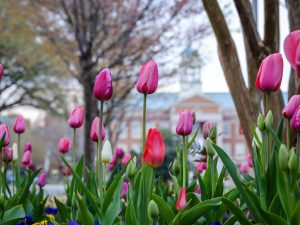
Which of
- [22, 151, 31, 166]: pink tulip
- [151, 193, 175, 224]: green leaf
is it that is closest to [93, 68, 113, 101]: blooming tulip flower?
[151, 193, 175, 224]: green leaf

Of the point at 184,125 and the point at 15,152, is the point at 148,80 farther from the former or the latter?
the point at 15,152

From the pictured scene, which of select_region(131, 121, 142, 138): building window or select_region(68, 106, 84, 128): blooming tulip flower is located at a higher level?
select_region(131, 121, 142, 138): building window

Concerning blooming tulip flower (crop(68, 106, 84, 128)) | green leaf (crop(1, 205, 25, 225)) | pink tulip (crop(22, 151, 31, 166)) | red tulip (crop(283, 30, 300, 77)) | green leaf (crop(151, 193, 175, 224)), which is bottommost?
green leaf (crop(1, 205, 25, 225))

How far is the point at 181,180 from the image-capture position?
2.12 metres

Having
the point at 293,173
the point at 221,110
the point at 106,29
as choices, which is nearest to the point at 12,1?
the point at 106,29

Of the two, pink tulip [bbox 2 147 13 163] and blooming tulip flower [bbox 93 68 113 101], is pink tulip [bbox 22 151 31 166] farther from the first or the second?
blooming tulip flower [bbox 93 68 113 101]

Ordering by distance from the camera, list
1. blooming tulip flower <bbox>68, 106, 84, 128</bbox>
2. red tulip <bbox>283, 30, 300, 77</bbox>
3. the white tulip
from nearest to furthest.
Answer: red tulip <bbox>283, 30, 300, 77</bbox> → blooming tulip flower <bbox>68, 106, 84, 128</bbox> → the white tulip

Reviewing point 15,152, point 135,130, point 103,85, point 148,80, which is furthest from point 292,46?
point 135,130

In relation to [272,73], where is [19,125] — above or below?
below

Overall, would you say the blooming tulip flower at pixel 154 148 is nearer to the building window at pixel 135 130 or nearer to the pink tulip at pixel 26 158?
the pink tulip at pixel 26 158

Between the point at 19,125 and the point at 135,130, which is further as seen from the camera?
the point at 135,130

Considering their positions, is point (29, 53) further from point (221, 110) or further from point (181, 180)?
point (221, 110)

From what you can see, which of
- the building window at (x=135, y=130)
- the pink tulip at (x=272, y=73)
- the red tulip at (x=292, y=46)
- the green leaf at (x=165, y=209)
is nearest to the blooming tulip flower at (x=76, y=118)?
the green leaf at (x=165, y=209)

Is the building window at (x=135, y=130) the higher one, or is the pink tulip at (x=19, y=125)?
the building window at (x=135, y=130)
